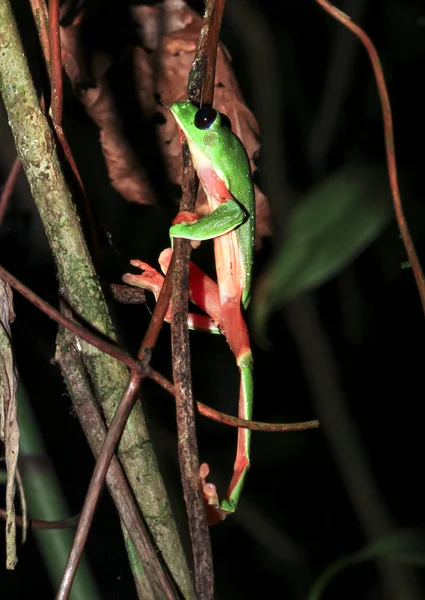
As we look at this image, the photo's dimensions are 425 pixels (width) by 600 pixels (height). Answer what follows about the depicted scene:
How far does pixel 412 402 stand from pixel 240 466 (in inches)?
93.9

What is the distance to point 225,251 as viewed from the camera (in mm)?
1323

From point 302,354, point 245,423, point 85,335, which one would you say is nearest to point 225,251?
point 245,423

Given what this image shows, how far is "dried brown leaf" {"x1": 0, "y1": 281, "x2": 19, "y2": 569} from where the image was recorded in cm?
80

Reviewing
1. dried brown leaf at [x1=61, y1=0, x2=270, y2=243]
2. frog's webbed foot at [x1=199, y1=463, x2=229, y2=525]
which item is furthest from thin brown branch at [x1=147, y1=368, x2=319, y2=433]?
dried brown leaf at [x1=61, y1=0, x2=270, y2=243]

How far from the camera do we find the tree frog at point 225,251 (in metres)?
1.11

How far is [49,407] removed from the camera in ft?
8.32

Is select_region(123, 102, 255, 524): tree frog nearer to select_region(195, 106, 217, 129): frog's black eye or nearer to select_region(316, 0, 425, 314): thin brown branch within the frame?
select_region(195, 106, 217, 129): frog's black eye

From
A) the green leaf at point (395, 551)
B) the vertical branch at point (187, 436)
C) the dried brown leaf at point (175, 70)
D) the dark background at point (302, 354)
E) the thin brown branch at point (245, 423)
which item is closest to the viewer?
the vertical branch at point (187, 436)

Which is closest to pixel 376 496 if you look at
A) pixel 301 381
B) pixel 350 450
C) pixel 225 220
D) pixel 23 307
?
pixel 350 450

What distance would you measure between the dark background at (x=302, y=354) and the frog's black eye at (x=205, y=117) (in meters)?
0.93

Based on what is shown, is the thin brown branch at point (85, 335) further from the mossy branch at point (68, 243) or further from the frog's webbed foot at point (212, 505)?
the frog's webbed foot at point (212, 505)

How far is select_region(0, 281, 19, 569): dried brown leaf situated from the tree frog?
35 cm

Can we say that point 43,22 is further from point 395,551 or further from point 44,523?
point 395,551

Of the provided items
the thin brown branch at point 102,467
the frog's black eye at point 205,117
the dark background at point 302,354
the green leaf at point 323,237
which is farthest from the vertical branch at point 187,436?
the dark background at point 302,354
